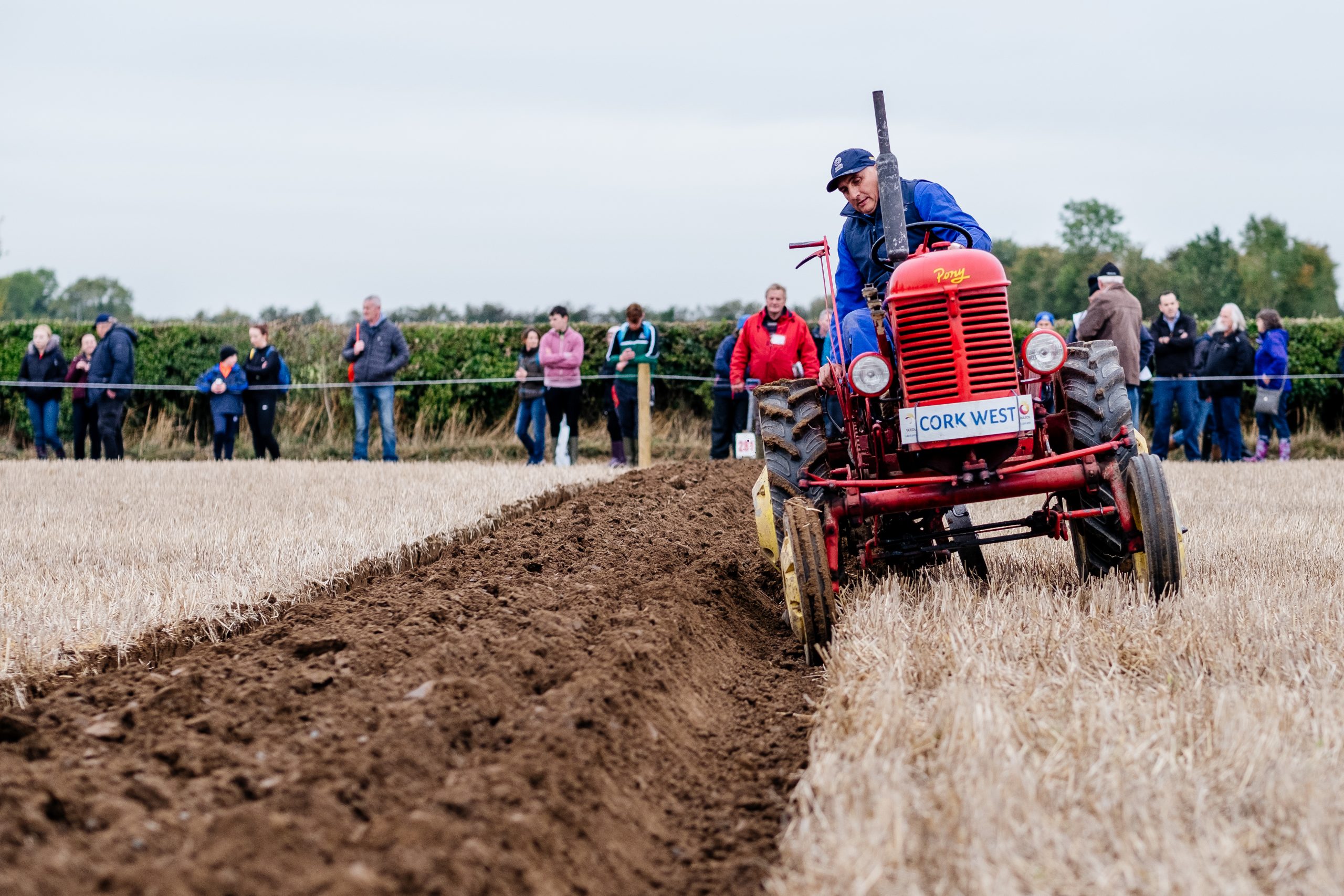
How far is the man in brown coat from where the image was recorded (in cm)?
1156

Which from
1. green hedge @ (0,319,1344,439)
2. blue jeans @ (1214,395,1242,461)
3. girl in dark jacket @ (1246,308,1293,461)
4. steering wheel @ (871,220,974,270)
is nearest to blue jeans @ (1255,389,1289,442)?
girl in dark jacket @ (1246,308,1293,461)

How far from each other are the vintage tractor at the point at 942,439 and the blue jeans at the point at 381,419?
1074cm

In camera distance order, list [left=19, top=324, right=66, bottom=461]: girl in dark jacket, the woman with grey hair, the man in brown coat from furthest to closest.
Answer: [left=19, top=324, right=66, bottom=461]: girl in dark jacket, the woman with grey hair, the man in brown coat

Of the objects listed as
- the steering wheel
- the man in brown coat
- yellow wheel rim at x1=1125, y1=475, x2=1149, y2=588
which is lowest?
yellow wheel rim at x1=1125, y1=475, x2=1149, y2=588

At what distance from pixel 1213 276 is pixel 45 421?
6013 centimetres

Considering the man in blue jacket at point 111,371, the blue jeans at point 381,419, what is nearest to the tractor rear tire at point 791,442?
the blue jeans at point 381,419

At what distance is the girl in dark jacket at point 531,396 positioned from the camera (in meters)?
15.9

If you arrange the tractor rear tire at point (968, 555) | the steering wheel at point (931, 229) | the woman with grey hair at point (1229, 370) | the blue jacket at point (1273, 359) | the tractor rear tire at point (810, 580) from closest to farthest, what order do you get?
the tractor rear tire at point (810, 580) → the steering wheel at point (931, 229) → the tractor rear tire at point (968, 555) → the woman with grey hair at point (1229, 370) → the blue jacket at point (1273, 359)

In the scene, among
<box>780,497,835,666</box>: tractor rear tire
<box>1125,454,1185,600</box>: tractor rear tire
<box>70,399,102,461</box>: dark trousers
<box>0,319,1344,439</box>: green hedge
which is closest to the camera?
<box>780,497,835,666</box>: tractor rear tire

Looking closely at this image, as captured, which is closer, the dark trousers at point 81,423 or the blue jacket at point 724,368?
the blue jacket at point 724,368

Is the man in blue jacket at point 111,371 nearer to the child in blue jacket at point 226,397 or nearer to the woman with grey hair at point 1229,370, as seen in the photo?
the child in blue jacket at point 226,397

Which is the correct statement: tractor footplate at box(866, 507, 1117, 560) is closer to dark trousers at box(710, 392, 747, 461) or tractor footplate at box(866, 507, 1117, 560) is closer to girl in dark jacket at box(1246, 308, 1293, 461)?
dark trousers at box(710, 392, 747, 461)

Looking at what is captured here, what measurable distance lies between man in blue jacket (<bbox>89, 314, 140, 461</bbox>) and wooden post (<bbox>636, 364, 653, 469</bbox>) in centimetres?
670

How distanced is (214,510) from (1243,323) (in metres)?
12.7
